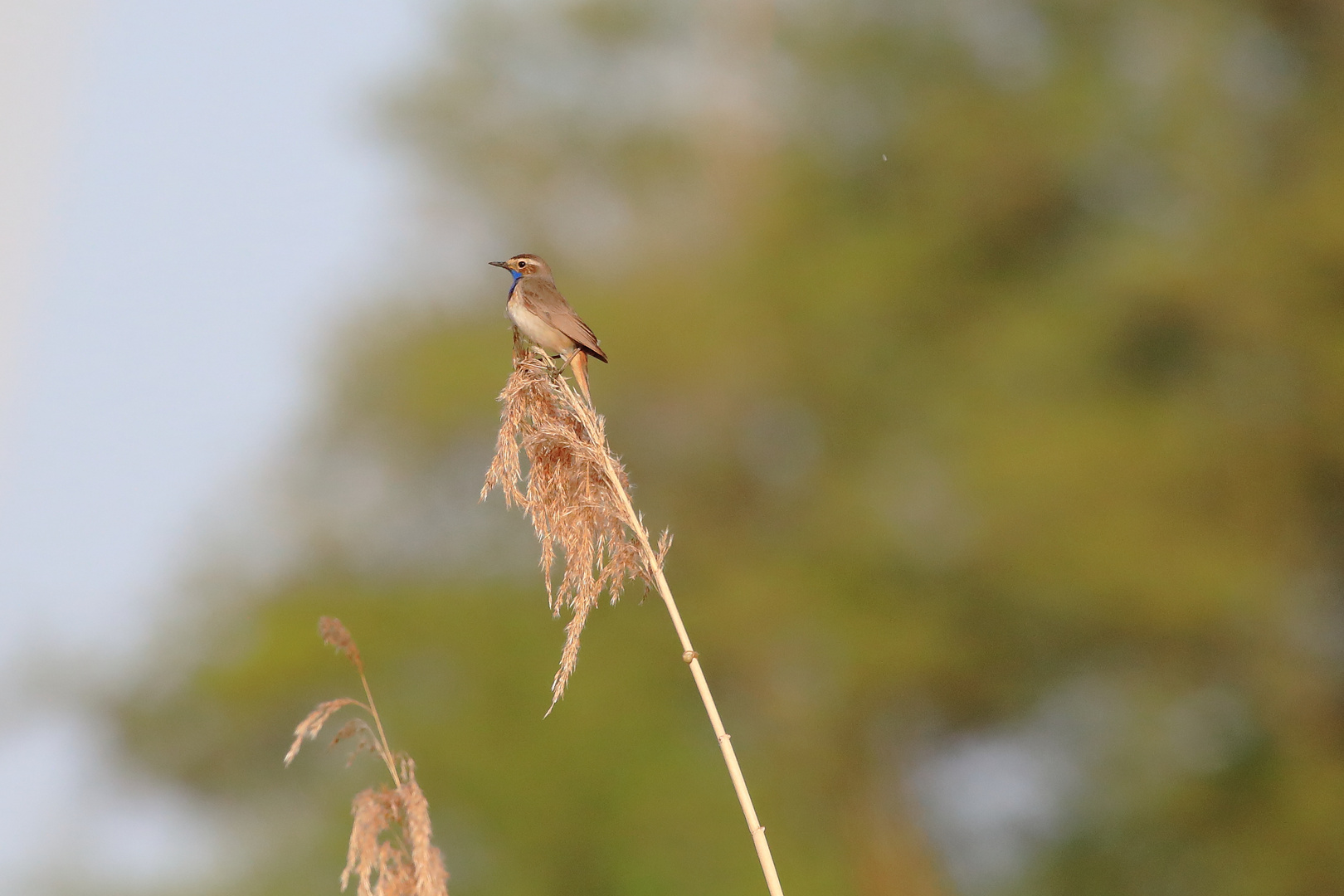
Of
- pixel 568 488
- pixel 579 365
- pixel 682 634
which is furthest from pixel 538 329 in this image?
pixel 682 634

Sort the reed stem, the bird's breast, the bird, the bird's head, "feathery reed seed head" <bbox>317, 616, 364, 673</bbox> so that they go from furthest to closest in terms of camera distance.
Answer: the bird's head, the bird's breast, the bird, "feathery reed seed head" <bbox>317, 616, 364, 673</bbox>, the reed stem

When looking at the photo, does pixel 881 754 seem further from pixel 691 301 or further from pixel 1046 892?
pixel 691 301

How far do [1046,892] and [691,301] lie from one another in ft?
19.7

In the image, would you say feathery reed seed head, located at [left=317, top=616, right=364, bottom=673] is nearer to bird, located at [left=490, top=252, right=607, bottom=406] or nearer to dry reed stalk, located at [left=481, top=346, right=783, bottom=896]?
dry reed stalk, located at [left=481, top=346, right=783, bottom=896]

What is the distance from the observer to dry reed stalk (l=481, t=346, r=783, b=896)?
2443 millimetres

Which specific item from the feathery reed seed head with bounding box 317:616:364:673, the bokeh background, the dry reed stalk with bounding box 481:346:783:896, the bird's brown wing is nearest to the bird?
the bird's brown wing

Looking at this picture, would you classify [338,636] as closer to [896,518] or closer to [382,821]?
[382,821]

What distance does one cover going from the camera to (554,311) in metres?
4.14

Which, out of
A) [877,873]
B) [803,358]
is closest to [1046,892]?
[877,873]

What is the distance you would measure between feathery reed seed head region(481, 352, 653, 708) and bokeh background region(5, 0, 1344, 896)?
8.49 metres

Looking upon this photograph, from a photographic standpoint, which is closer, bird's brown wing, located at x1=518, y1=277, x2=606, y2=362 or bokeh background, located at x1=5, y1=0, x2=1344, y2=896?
bird's brown wing, located at x1=518, y1=277, x2=606, y2=362

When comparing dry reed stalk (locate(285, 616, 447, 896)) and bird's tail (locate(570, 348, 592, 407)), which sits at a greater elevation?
bird's tail (locate(570, 348, 592, 407))

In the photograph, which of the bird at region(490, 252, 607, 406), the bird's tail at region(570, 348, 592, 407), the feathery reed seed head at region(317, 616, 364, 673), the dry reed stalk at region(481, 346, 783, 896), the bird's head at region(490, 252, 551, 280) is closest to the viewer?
the feathery reed seed head at region(317, 616, 364, 673)

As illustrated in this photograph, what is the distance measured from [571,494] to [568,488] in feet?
0.05
